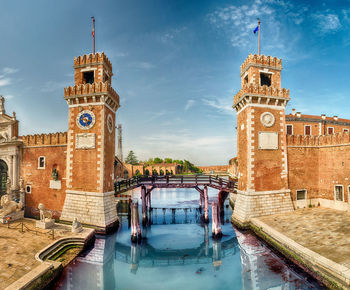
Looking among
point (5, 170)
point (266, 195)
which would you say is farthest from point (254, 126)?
point (5, 170)

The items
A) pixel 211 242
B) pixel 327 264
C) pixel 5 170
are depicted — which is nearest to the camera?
pixel 327 264

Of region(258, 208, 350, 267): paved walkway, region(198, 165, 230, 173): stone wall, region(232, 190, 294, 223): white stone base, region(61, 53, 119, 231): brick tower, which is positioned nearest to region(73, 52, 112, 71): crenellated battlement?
region(61, 53, 119, 231): brick tower

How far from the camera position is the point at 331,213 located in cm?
1797

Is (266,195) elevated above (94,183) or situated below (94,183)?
below

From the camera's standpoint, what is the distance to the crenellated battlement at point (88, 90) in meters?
18.8

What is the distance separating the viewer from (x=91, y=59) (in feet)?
65.4

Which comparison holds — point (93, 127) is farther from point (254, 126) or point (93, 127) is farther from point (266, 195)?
point (266, 195)

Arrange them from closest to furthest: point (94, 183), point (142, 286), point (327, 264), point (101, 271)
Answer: point (327, 264) → point (142, 286) → point (101, 271) → point (94, 183)

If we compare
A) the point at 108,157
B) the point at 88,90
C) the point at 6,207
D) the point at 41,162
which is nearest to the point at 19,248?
the point at 6,207

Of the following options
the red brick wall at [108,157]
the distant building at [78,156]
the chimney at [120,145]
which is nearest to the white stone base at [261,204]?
the distant building at [78,156]

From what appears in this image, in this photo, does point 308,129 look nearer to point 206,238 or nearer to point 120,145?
point 206,238

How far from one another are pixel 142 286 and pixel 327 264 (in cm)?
936

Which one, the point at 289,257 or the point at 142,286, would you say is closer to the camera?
the point at 142,286

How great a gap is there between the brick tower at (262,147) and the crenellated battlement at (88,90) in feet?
40.3
